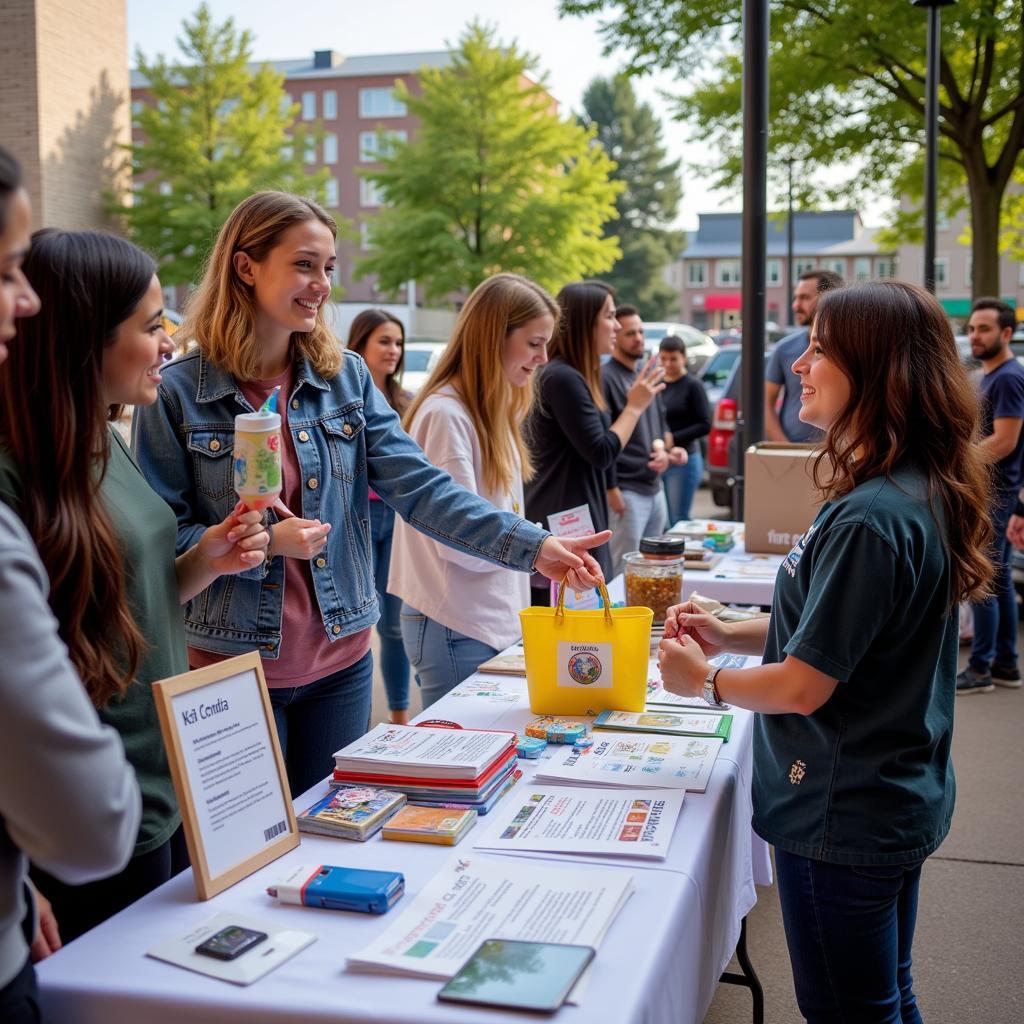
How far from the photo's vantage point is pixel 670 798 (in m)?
2.02

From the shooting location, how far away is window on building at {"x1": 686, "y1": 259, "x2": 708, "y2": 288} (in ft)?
233

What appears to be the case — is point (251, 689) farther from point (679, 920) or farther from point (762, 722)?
point (762, 722)

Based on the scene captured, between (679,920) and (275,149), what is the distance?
2712 centimetres

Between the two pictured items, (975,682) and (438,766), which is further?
(975,682)

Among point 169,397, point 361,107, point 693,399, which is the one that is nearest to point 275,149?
point 693,399

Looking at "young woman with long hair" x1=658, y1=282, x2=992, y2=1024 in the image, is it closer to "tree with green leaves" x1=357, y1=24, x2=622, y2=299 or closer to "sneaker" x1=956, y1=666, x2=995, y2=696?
"sneaker" x1=956, y1=666, x2=995, y2=696

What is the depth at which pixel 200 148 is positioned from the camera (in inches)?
999

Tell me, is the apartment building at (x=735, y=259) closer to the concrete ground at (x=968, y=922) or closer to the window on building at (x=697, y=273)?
the window on building at (x=697, y=273)

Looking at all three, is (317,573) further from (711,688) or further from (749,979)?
(749,979)

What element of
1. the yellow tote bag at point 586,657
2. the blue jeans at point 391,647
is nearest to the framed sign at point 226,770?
the yellow tote bag at point 586,657

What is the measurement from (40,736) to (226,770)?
0.65 metres

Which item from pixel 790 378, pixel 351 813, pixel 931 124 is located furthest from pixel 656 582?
pixel 931 124

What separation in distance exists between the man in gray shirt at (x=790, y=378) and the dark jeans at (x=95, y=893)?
15.8 ft

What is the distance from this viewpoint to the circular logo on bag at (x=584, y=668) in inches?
97.4
